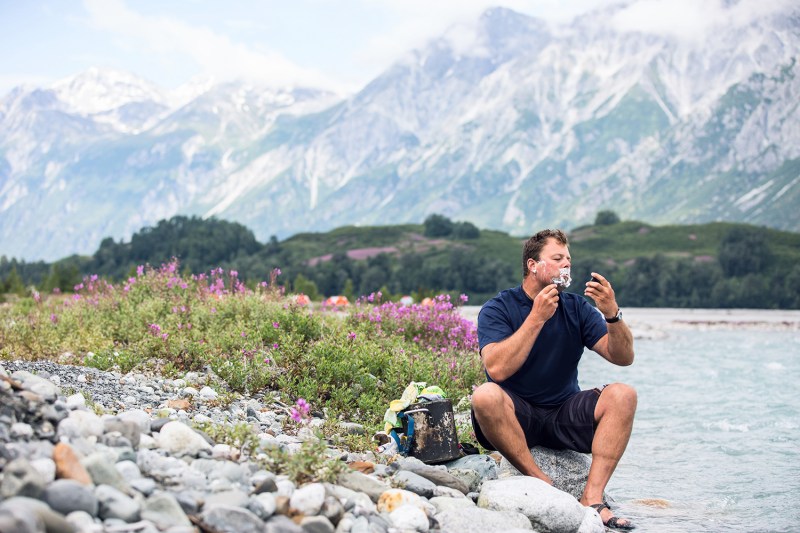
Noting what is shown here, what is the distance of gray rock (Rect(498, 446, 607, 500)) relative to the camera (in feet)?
27.7

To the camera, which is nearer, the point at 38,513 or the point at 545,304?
the point at 38,513

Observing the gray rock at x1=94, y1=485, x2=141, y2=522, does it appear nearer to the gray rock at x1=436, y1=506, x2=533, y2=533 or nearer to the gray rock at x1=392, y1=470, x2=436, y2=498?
the gray rock at x1=436, y1=506, x2=533, y2=533

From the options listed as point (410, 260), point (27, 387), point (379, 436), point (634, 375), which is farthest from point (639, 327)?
point (410, 260)

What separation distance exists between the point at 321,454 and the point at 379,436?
1.96 metres

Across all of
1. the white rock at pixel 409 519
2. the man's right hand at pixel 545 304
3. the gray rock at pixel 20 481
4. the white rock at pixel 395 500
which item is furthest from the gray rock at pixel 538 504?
the gray rock at pixel 20 481

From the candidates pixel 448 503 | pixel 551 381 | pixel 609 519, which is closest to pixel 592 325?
pixel 551 381

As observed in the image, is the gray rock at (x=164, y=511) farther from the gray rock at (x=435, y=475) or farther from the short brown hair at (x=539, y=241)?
the short brown hair at (x=539, y=241)

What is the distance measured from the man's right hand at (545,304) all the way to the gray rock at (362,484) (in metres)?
1.95

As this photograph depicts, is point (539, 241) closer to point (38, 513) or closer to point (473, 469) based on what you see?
point (473, 469)

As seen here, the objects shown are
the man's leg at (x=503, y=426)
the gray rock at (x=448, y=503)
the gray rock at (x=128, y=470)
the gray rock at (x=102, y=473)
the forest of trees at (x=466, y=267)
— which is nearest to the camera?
the gray rock at (x=102, y=473)

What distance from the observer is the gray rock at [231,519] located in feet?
17.5

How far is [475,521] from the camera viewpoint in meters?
6.69

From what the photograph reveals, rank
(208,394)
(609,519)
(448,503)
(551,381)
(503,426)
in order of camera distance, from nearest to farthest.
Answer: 1. (448,503)
2. (609,519)
3. (503,426)
4. (551,381)
5. (208,394)

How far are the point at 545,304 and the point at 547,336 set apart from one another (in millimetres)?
695
